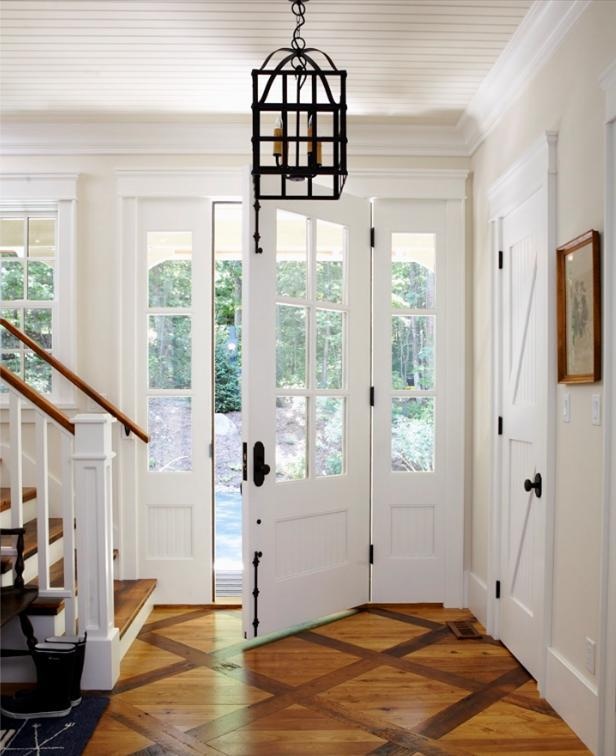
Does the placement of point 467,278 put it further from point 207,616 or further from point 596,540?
point 207,616

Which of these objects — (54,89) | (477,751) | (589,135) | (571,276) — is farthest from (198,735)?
(54,89)

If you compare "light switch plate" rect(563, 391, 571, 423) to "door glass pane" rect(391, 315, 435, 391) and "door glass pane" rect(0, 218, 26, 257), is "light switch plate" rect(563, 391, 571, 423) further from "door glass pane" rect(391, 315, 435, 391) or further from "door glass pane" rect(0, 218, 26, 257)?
"door glass pane" rect(0, 218, 26, 257)

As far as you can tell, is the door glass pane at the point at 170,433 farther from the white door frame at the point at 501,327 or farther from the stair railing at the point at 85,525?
the white door frame at the point at 501,327

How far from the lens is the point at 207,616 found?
4191mm

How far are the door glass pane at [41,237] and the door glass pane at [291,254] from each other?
142cm

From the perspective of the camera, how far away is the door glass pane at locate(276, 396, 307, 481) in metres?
3.88

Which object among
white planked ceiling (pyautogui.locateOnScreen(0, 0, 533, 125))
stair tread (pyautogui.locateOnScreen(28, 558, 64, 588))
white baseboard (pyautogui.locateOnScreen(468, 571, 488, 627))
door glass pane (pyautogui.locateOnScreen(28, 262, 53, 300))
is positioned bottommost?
white baseboard (pyautogui.locateOnScreen(468, 571, 488, 627))

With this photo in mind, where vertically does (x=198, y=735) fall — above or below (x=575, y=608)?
below

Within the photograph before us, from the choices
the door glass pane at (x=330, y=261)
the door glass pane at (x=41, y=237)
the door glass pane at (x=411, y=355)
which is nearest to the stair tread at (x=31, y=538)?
the door glass pane at (x=41, y=237)

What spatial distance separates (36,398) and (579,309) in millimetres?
2172

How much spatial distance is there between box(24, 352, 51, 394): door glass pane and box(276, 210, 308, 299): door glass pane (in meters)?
1.50

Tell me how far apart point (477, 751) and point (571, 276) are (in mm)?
1767

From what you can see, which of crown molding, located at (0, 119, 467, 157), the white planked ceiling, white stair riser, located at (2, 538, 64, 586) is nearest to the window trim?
crown molding, located at (0, 119, 467, 157)

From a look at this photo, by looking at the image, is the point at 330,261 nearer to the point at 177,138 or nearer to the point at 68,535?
the point at 177,138
